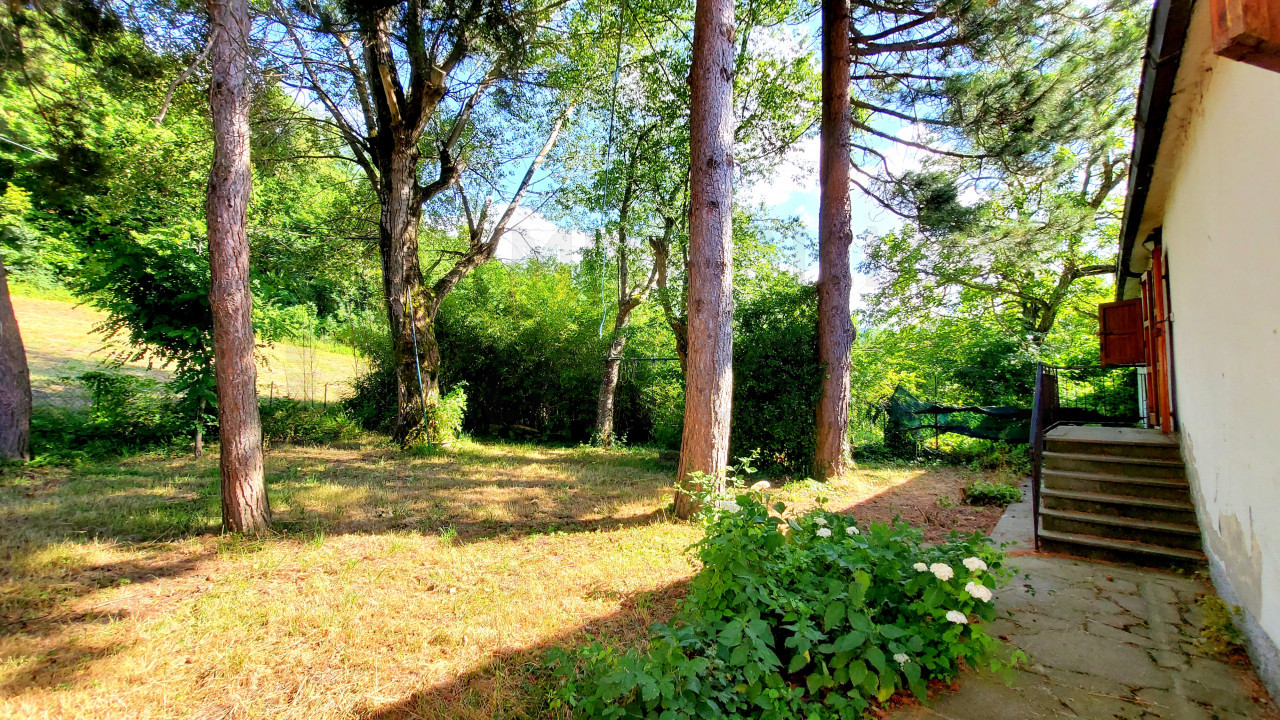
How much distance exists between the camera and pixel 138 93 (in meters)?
6.52

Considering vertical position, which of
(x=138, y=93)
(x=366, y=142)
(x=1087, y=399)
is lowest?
(x=1087, y=399)

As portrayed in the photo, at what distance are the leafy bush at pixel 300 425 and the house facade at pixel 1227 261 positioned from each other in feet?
35.9

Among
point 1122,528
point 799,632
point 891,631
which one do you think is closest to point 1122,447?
point 1122,528

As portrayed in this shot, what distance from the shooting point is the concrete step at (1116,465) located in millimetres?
4496

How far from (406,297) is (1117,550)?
960 cm

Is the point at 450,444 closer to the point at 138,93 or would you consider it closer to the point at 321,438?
the point at 321,438

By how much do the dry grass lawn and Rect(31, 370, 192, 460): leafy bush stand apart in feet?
3.45

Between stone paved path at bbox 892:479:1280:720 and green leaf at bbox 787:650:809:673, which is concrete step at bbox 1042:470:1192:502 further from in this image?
green leaf at bbox 787:650:809:673

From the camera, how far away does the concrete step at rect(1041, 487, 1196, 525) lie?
4.14m

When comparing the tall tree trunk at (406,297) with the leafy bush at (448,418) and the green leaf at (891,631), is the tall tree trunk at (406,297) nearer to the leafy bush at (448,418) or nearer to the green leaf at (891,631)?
the leafy bush at (448,418)

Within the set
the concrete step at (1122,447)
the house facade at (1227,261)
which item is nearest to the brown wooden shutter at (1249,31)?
the house facade at (1227,261)

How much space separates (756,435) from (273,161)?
32.1 feet

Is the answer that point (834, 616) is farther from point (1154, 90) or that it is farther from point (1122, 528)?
point (1154, 90)

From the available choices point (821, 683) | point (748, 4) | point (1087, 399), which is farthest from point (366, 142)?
point (1087, 399)
